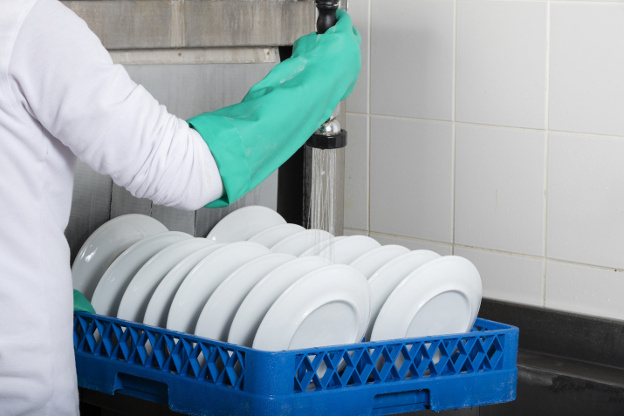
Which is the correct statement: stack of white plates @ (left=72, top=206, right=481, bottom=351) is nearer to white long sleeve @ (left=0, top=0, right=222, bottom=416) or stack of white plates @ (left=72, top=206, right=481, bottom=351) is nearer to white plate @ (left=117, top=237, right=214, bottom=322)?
white plate @ (left=117, top=237, right=214, bottom=322)

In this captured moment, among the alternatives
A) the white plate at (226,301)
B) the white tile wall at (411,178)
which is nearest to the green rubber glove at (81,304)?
the white plate at (226,301)

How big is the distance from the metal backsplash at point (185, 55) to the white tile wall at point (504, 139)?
0.23 metres

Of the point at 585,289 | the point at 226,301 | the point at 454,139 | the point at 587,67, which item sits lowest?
the point at 585,289

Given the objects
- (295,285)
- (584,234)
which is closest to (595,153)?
(584,234)

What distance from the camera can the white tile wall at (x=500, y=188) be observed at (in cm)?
148

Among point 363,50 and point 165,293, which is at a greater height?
point 363,50

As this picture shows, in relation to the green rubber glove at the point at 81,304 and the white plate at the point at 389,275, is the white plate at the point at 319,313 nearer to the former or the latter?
the white plate at the point at 389,275

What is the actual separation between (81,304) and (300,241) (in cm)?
30

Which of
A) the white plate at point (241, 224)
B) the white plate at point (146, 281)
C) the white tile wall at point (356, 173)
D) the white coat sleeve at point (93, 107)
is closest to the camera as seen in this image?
the white coat sleeve at point (93, 107)

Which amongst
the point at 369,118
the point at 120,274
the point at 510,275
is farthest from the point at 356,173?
the point at 120,274

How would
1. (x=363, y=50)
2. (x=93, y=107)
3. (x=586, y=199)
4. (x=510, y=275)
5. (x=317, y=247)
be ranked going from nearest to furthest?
(x=93, y=107), (x=317, y=247), (x=586, y=199), (x=510, y=275), (x=363, y=50)

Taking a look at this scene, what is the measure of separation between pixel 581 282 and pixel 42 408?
0.92 metres

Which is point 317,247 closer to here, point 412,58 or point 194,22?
point 194,22

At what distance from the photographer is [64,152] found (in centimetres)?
84
